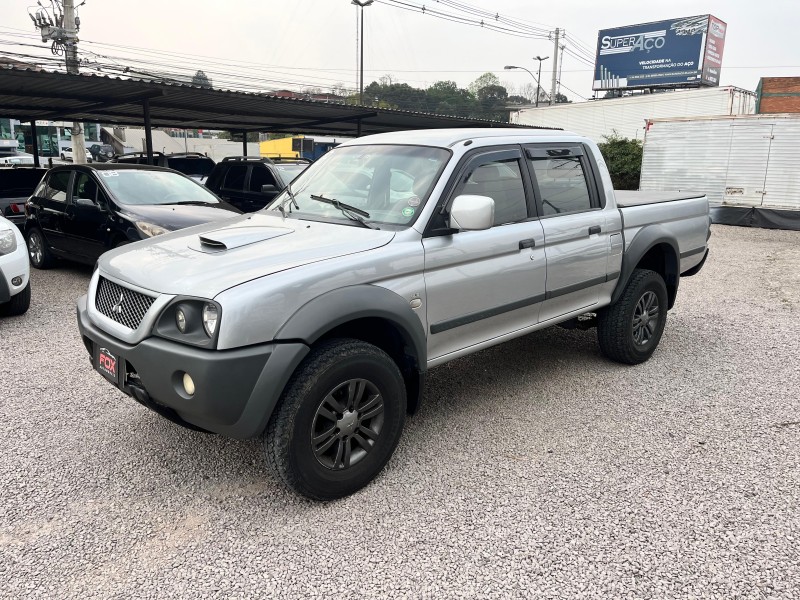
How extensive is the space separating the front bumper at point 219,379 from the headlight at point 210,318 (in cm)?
10

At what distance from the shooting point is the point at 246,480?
3250mm

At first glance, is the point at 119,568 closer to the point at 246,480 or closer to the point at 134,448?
the point at 246,480

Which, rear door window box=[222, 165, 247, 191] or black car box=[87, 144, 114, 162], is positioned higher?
black car box=[87, 144, 114, 162]

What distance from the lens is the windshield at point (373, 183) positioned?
11.4 feet

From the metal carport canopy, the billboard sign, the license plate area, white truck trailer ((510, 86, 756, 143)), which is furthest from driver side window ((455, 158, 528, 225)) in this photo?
the billboard sign

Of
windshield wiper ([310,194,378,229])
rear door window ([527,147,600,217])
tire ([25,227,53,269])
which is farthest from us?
tire ([25,227,53,269])

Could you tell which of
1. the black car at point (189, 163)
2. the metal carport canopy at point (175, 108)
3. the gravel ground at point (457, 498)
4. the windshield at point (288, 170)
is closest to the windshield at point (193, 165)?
the black car at point (189, 163)

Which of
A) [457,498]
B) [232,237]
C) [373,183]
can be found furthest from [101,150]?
[457,498]

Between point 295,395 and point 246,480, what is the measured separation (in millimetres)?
813

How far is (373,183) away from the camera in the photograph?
3711 mm

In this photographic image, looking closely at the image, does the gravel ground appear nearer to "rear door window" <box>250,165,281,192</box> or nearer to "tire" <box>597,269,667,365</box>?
"tire" <box>597,269,667,365</box>

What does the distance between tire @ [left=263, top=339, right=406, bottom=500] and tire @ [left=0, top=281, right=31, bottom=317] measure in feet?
15.9

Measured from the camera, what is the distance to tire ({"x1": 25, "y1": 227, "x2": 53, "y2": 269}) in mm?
8812

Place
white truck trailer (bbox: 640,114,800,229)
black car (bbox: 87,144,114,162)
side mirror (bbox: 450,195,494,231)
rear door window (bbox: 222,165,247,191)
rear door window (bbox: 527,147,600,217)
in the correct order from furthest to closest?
black car (bbox: 87,144,114,162)
white truck trailer (bbox: 640,114,800,229)
rear door window (bbox: 222,165,247,191)
rear door window (bbox: 527,147,600,217)
side mirror (bbox: 450,195,494,231)
